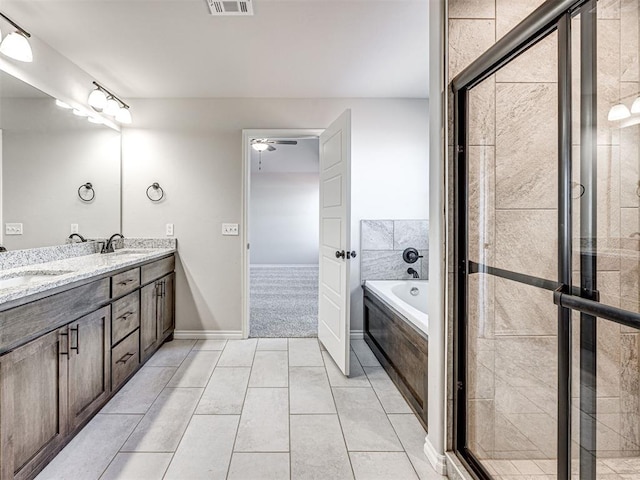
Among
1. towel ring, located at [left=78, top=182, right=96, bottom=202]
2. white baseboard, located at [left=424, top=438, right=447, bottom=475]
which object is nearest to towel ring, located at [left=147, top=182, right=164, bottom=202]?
towel ring, located at [left=78, top=182, right=96, bottom=202]

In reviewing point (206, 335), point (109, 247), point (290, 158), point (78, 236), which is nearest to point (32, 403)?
point (78, 236)

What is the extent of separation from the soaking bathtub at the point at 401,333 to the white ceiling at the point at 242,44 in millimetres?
1882

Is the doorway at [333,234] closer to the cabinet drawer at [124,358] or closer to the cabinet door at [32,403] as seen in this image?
the cabinet drawer at [124,358]

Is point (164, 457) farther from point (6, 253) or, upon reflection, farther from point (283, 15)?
point (283, 15)

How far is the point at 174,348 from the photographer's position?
3.28 m

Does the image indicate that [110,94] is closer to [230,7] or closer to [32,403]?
[230,7]

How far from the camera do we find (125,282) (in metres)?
2.45

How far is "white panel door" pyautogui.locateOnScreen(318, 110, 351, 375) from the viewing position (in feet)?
8.79

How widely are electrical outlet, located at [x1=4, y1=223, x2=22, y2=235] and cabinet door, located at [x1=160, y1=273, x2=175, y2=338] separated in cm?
116

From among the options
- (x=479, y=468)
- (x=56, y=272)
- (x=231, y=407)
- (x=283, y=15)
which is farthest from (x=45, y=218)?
(x=479, y=468)

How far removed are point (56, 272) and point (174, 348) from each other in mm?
1405

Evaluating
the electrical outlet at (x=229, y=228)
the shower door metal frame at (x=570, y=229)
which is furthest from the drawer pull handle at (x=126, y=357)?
the shower door metal frame at (x=570, y=229)

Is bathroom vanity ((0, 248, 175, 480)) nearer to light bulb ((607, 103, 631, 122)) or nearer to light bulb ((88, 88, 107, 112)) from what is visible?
light bulb ((88, 88, 107, 112))

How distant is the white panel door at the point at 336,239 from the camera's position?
268 cm
